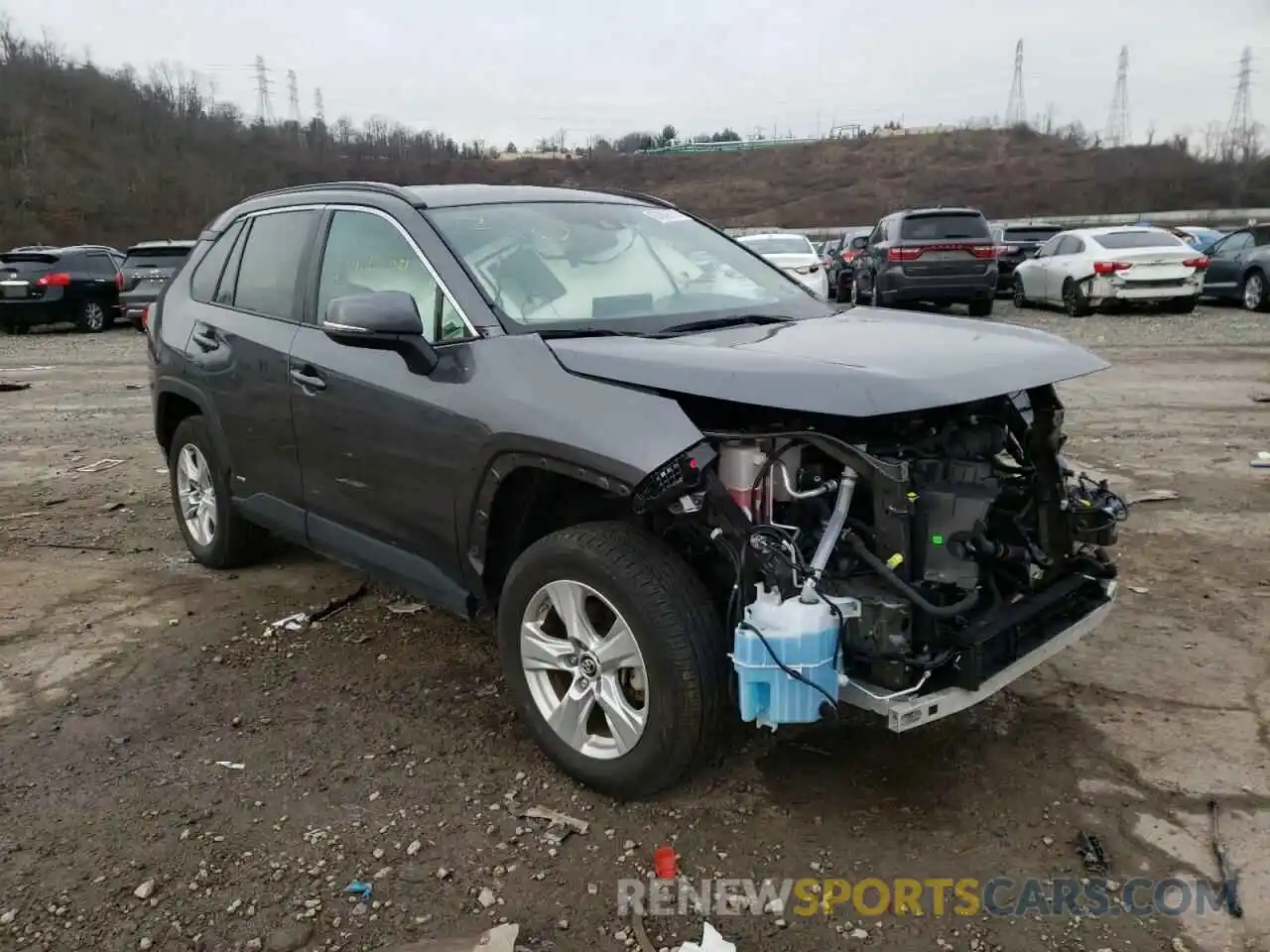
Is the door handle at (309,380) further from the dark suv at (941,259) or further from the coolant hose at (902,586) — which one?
the dark suv at (941,259)

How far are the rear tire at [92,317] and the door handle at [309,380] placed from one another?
18.6 m

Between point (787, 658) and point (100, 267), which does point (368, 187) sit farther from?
point (100, 267)

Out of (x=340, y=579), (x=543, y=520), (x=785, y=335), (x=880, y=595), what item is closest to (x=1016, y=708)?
(x=880, y=595)

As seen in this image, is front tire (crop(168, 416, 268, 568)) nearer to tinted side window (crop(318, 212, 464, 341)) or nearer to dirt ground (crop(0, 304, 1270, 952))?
dirt ground (crop(0, 304, 1270, 952))

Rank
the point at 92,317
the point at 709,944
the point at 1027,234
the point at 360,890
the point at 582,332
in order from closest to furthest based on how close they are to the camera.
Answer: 1. the point at 709,944
2. the point at 360,890
3. the point at 582,332
4. the point at 92,317
5. the point at 1027,234

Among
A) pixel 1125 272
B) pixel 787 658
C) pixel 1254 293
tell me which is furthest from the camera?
pixel 1254 293

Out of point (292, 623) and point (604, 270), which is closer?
point (604, 270)

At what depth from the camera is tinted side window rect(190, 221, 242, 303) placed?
5.07m

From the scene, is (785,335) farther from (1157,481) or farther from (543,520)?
(1157,481)

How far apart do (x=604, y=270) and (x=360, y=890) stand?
7.45 ft

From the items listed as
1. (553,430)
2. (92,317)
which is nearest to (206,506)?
(553,430)

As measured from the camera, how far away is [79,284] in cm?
1984

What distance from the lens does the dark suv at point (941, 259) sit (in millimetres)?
16922

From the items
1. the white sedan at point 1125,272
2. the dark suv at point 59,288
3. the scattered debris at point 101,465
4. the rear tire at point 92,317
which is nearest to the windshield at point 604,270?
the scattered debris at point 101,465
